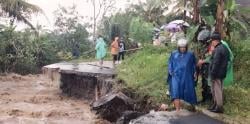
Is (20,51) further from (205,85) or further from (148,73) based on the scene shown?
(205,85)

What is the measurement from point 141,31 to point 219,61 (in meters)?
16.9

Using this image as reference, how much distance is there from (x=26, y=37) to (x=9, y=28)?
3.60ft

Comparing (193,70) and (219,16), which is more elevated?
(219,16)

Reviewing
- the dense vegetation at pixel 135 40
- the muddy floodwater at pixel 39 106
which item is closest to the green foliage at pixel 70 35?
the dense vegetation at pixel 135 40

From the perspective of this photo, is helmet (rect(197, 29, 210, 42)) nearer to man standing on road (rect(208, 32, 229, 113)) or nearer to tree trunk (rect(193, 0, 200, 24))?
tree trunk (rect(193, 0, 200, 24))

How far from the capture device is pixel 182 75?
8.41 meters

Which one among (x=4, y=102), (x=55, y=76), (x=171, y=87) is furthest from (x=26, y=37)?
(x=171, y=87)

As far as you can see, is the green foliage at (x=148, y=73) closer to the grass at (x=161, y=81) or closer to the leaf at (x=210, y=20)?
the grass at (x=161, y=81)

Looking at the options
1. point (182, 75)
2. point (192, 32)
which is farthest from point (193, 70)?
point (192, 32)

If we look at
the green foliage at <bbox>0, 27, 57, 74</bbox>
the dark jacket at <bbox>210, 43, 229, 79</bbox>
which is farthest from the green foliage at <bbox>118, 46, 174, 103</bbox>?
the green foliage at <bbox>0, 27, 57, 74</bbox>

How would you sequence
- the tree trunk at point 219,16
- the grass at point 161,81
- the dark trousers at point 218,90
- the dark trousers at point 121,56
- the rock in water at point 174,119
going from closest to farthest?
the rock in water at point 174,119 < the dark trousers at point 218,90 < the grass at point 161,81 < the tree trunk at point 219,16 < the dark trousers at point 121,56

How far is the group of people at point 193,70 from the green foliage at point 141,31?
1549cm

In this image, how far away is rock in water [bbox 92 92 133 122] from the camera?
10900mm

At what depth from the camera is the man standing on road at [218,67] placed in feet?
26.1
